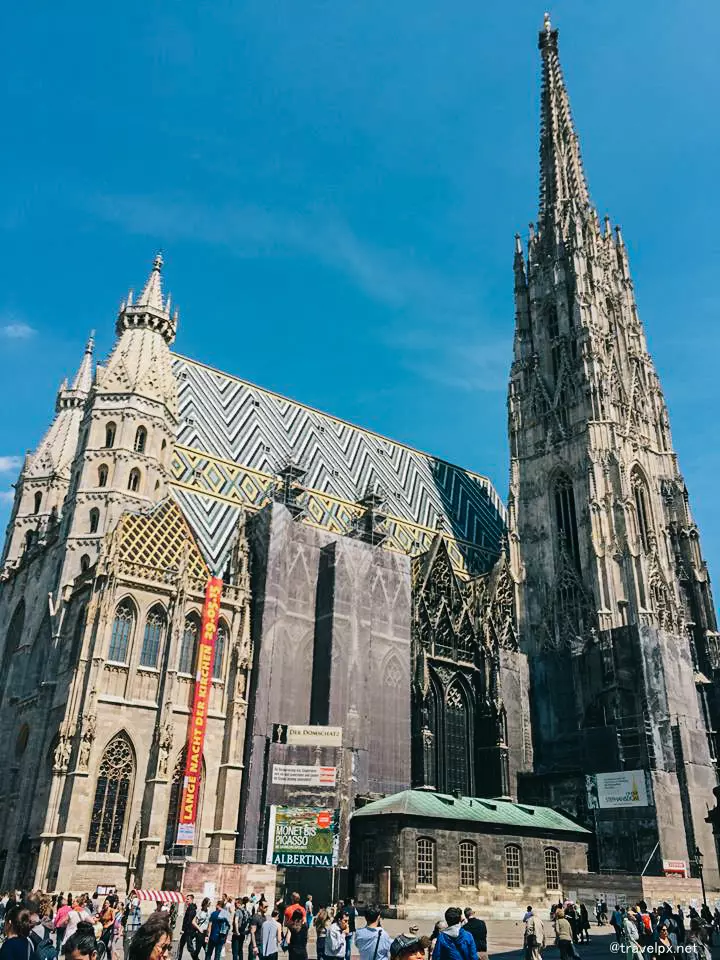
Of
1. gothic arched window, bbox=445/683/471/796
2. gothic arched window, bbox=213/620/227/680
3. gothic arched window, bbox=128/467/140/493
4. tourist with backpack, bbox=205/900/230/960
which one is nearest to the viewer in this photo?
tourist with backpack, bbox=205/900/230/960

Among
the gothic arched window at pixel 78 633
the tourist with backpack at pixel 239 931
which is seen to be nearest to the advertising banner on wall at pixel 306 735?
the gothic arched window at pixel 78 633

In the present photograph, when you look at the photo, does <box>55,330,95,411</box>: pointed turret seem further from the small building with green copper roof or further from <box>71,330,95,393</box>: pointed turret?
the small building with green copper roof

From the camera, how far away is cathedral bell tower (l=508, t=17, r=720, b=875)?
4406 cm

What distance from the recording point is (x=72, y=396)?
175ft

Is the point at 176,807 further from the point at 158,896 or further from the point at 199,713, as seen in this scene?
the point at 158,896

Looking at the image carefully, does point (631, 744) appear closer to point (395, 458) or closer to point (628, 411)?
point (628, 411)

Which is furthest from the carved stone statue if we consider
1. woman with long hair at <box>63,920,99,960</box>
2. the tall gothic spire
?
the tall gothic spire

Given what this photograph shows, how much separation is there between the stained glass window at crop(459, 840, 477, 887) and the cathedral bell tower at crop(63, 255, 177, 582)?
71.6 ft

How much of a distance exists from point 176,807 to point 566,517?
110 ft

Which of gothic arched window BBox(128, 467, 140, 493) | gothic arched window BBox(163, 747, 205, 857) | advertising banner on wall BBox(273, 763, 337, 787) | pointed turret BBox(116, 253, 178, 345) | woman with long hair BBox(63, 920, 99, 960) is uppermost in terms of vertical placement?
pointed turret BBox(116, 253, 178, 345)

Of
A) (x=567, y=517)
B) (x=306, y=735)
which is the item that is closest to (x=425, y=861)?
(x=306, y=735)

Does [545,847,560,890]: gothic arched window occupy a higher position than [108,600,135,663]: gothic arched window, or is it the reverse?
[108,600,135,663]: gothic arched window

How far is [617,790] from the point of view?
141ft

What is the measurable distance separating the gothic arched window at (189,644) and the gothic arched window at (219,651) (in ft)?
3.54
